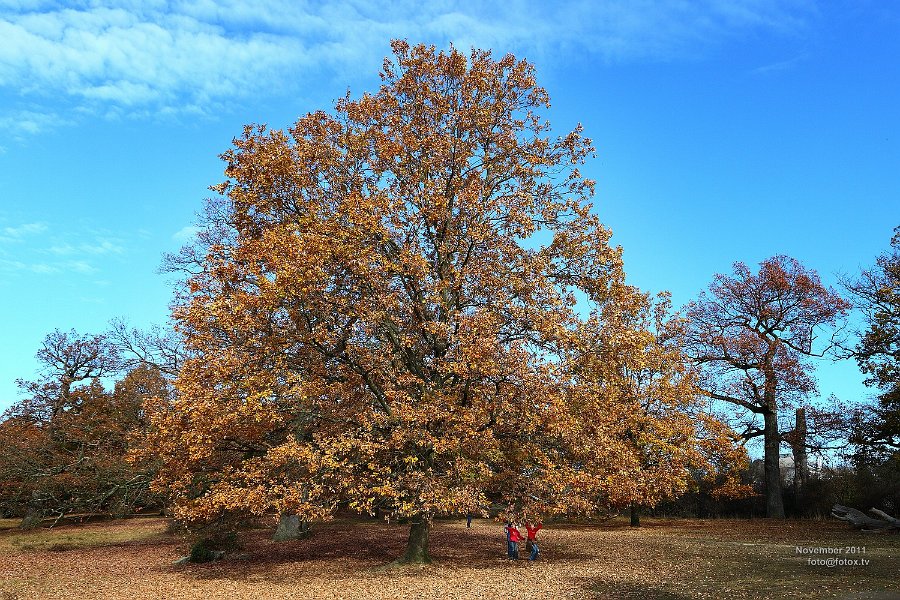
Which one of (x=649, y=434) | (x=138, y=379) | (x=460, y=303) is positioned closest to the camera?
(x=460, y=303)

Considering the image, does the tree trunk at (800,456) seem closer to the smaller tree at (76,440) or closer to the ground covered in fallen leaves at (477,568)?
the ground covered in fallen leaves at (477,568)

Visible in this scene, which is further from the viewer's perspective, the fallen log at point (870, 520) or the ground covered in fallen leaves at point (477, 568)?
the fallen log at point (870, 520)

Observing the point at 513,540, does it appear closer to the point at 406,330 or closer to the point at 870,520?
the point at 406,330

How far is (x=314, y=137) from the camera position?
17484 mm

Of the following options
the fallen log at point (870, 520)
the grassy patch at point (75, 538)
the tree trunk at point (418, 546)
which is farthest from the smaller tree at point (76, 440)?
the fallen log at point (870, 520)

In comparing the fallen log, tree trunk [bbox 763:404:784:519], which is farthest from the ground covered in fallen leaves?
tree trunk [bbox 763:404:784:519]

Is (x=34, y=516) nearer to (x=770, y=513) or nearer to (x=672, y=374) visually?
(x=672, y=374)

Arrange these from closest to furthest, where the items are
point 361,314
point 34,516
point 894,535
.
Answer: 1. point 361,314
2. point 894,535
3. point 34,516

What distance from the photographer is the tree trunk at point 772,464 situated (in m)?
33.8

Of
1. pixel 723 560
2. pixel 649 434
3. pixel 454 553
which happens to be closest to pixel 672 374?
pixel 649 434

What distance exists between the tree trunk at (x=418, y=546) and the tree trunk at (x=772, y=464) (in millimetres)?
25302

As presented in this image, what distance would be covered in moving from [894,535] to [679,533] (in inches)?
309

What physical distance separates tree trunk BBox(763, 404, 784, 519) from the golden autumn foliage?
20.9m

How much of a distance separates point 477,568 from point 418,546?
68.0 inches
